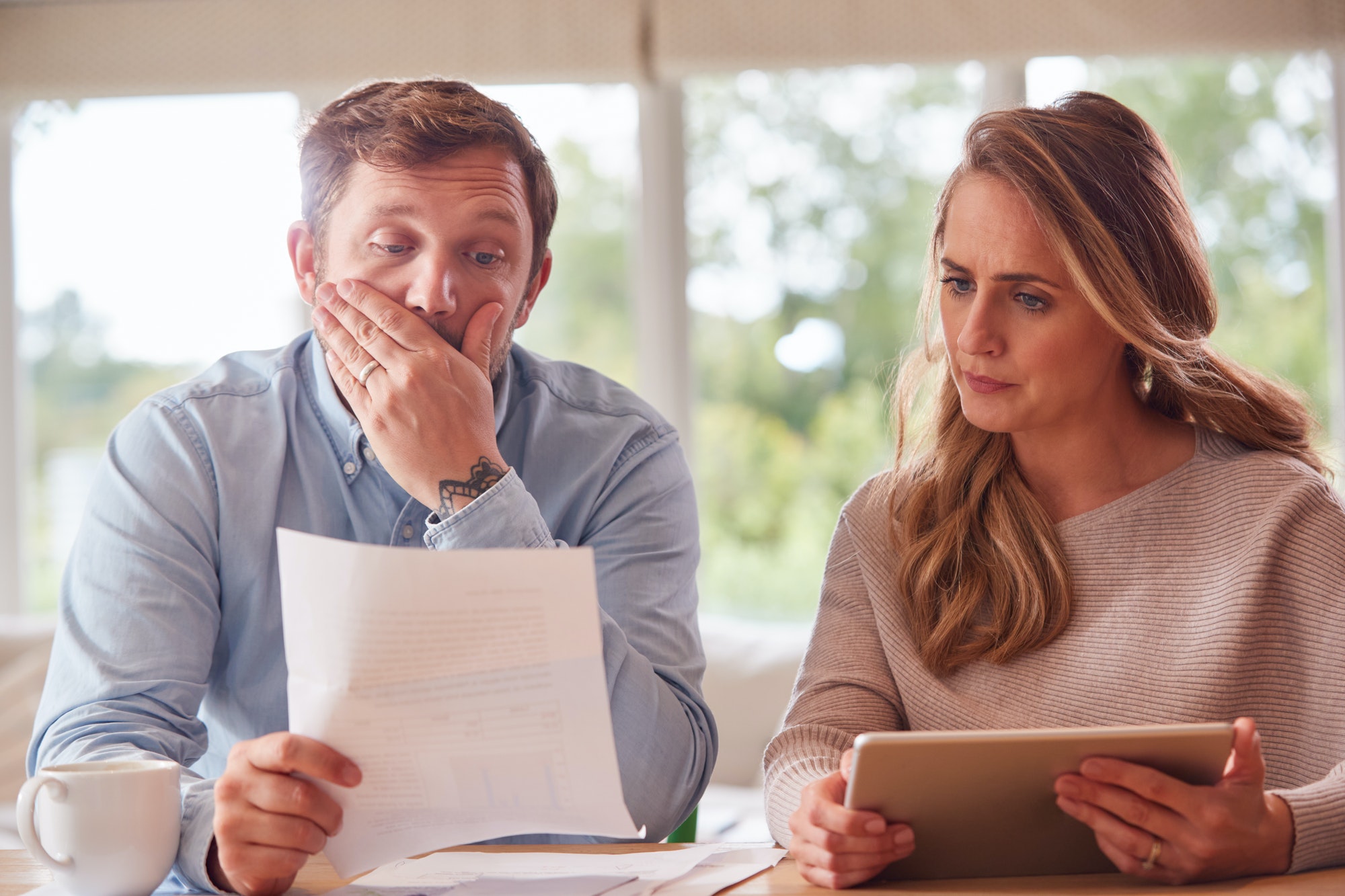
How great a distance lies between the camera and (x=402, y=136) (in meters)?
1.28

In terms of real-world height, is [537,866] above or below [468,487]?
below

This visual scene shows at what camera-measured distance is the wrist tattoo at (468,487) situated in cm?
113

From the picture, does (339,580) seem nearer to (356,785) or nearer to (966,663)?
(356,785)

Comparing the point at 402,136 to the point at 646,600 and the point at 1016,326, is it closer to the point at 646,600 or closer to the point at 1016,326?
the point at 646,600

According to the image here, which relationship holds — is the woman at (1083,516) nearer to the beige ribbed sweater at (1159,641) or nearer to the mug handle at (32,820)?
the beige ribbed sweater at (1159,641)

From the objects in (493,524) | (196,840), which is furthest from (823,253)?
(196,840)

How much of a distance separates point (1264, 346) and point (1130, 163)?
223cm

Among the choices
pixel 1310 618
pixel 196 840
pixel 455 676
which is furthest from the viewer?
pixel 1310 618

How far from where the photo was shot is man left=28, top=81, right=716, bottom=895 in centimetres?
114

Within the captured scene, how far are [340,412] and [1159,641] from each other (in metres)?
0.95

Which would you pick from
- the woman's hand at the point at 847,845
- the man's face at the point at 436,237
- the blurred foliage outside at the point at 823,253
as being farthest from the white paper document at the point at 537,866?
the blurred foliage outside at the point at 823,253

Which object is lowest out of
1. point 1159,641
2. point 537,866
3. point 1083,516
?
point 537,866

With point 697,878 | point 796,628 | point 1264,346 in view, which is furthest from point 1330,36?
point 697,878

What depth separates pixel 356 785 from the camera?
0.85m
